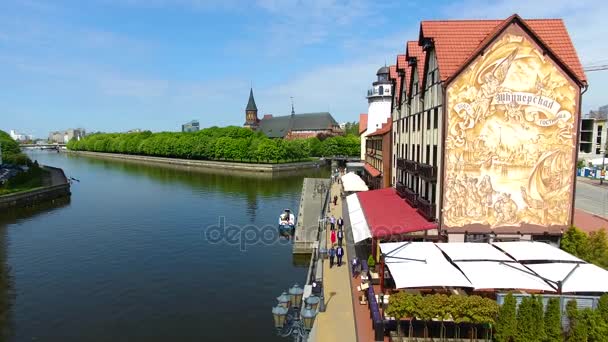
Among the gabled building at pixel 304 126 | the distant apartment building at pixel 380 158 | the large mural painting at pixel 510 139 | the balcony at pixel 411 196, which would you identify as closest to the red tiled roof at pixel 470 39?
the large mural painting at pixel 510 139

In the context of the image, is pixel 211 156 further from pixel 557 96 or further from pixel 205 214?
pixel 557 96

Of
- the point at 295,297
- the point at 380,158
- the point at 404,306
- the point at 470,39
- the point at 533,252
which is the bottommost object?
the point at 404,306

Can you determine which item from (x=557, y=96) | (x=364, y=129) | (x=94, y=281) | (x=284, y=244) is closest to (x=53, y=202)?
(x=94, y=281)

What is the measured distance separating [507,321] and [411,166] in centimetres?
1530

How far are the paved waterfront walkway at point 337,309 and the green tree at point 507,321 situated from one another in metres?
5.31

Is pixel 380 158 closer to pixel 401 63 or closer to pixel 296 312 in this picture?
pixel 401 63

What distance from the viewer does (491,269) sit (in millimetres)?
15836

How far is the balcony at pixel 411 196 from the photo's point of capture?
26.5 meters

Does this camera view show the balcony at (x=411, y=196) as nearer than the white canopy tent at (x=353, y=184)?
Yes

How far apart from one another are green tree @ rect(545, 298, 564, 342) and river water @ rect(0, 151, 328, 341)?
12659mm

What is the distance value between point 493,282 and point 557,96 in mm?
12052

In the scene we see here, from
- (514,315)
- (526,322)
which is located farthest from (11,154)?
(526,322)

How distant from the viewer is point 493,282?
48.4 feet

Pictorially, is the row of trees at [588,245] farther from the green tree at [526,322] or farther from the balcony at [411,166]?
the balcony at [411,166]
